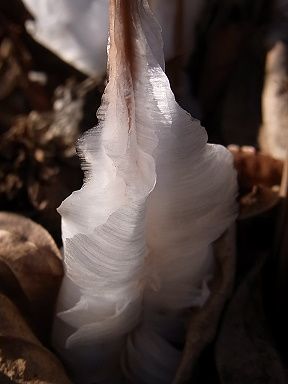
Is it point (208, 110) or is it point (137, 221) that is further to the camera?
point (208, 110)

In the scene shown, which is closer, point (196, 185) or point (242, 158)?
point (196, 185)

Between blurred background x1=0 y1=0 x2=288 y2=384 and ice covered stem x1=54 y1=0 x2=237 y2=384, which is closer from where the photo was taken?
ice covered stem x1=54 y1=0 x2=237 y2=384

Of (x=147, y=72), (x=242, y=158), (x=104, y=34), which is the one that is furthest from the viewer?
(x=104, y=34)

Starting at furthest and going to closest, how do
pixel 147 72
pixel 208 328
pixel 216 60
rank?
pixel 216 60
pixel 208 328
pixel 147 72

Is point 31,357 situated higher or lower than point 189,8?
lower

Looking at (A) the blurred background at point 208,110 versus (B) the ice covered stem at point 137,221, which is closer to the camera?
(B) the ice covered stem at point 137,221

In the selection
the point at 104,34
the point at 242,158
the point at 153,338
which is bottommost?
the point at 153,338

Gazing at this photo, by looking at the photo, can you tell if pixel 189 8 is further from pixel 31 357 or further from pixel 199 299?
pixel 31 357

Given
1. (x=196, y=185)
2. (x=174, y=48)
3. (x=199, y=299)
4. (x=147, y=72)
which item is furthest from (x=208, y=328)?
(x=174, y=48)
